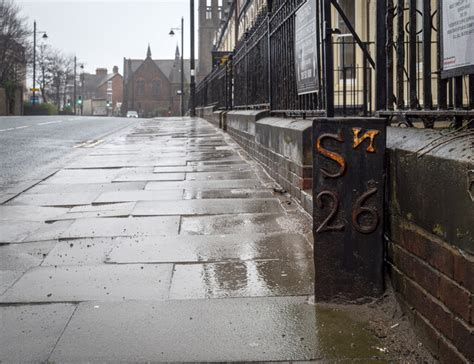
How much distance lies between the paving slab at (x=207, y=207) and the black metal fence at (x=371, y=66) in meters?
1.05

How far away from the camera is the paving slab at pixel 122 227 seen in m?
5.21

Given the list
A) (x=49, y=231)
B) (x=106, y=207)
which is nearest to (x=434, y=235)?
(x=49, y=231)

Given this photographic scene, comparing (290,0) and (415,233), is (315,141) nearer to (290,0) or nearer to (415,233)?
(415,233)

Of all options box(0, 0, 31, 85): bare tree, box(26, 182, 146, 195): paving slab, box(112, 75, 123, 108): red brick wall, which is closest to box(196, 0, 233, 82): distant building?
box(0, 0, 31, 85): bare tree

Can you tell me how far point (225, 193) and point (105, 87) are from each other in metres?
151

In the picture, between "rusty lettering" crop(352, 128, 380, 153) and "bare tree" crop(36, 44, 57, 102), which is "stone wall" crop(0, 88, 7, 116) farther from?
"rusty lettering" crop(352, 128, 380, 153)

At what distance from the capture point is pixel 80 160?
11297 millimetres

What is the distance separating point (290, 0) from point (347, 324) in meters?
4.40

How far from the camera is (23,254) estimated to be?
464cm

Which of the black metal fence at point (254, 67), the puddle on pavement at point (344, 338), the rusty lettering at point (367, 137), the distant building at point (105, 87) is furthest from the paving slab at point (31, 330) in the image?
the distant building at point (105, 87)

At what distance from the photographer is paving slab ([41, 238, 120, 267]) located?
437 centimetres

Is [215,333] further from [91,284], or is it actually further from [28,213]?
[28,213]

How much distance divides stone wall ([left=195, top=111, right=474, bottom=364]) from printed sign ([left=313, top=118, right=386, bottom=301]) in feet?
0.28

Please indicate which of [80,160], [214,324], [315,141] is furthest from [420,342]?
[80,160]
